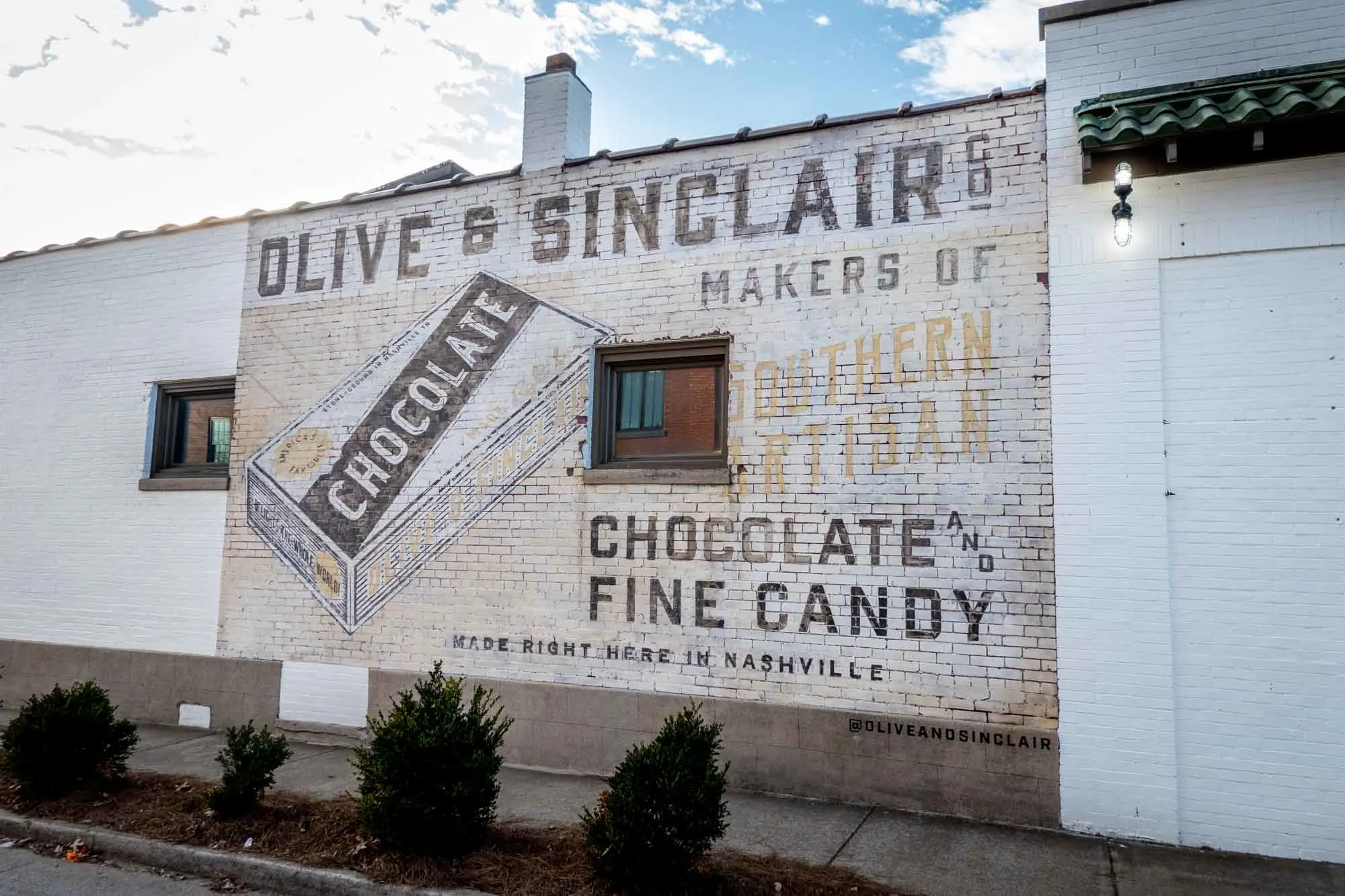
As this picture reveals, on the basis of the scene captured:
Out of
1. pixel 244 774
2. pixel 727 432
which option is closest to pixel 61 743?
pixel 244 774

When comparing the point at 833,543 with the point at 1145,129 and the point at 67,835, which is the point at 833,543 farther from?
the point at 67,835

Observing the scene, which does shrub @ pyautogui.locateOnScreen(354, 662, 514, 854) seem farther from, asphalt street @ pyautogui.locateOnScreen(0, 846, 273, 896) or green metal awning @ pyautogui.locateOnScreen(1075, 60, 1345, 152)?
green metal awning @ pyautogui.locateOnScreen(1075, 60, 1345, 152)

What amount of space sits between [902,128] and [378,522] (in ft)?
19.4

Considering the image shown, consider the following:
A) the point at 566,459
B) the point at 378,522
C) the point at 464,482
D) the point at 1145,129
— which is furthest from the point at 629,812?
the point at 1145,129

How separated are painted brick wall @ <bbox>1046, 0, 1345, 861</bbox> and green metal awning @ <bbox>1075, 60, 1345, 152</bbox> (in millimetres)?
365

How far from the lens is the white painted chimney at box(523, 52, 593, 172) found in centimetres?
840

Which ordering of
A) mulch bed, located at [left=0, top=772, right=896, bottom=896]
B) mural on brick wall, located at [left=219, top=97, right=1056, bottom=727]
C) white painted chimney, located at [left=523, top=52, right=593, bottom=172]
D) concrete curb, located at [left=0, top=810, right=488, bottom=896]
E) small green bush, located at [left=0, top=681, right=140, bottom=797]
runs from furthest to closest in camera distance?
white painted chimney, located at [left=523, top=52, right=593, bottom=172] → mural on brick wall, located at [left=219, top=97, right=1056, bottom=727] → small green bush, located at [left=0, top=681, right=140, bottom=797] → concrete curb, located at [left=0, top=810, right=488, bottom=896] → mulch bed, located at [left=0, top=772, right=896, bottom=896]

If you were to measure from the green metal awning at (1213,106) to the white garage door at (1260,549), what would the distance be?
38.4 inches

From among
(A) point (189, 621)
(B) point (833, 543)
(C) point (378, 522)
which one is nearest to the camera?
(B) point (833, 543)

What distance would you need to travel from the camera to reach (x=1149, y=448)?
6.10 meters

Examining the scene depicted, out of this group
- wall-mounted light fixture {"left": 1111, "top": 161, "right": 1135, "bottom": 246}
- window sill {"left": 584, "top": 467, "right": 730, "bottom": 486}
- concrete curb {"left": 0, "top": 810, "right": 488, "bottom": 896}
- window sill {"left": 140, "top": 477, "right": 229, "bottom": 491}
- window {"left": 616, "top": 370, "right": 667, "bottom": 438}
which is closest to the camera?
concrete curb {"left": 0, "top": 810, "right": 488, "bottom": 896}

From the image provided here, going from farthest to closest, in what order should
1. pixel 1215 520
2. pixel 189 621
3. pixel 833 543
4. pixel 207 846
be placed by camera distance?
pixel 189 621
pixel 833 543
pixel 1215 520
pixel 207 846

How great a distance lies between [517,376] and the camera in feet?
26.5

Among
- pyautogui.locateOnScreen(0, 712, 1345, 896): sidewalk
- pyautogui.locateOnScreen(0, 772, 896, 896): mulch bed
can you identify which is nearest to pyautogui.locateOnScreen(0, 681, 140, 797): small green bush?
pyautogui.locateOnScreen(0, 772, 896, 896): mulch bed
